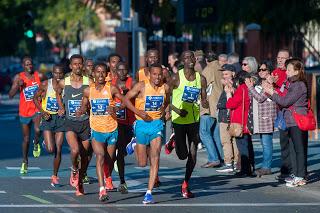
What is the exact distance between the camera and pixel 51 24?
337 feet

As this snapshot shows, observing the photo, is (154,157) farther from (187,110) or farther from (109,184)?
(109,184)

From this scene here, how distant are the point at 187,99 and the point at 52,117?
233cm

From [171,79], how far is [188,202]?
1.94 m

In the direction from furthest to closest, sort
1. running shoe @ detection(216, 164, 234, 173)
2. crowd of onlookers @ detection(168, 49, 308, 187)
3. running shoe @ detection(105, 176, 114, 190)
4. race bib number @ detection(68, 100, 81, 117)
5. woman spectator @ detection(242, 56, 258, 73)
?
running shoe @ detection(216, 164, 234, 173), woman spectator @ detection(242, 56, 258, 73), crowd of onlookers @ detection(168, 49, 308, 187), running shoe @ detection(105, 176, 114, 190), race bib number @ detection(68, 100, 81, 117)

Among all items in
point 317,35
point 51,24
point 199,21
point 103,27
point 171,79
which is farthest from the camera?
point 103,27

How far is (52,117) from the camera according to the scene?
16766mm

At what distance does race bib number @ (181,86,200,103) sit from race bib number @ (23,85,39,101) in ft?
12.9

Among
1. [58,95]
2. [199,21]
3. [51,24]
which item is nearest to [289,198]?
[58,95]

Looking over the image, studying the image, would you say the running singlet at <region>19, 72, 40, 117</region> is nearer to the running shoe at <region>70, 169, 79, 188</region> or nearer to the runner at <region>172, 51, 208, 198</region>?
the running shoe at <region>70, 169, 79, 188</region>

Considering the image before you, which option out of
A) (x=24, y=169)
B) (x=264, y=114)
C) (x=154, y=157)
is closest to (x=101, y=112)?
(x=154, y=157)

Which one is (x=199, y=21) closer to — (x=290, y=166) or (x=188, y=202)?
(x=290, y=166)

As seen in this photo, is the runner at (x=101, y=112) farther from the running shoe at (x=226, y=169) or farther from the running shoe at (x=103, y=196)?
the running shoe at (x=226, y=169)

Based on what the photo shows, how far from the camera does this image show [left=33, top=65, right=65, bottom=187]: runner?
1652 cm

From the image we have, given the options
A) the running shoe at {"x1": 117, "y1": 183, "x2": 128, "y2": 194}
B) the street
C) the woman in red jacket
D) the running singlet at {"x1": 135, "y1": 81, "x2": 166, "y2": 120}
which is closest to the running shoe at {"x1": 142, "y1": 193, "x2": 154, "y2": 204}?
the street
